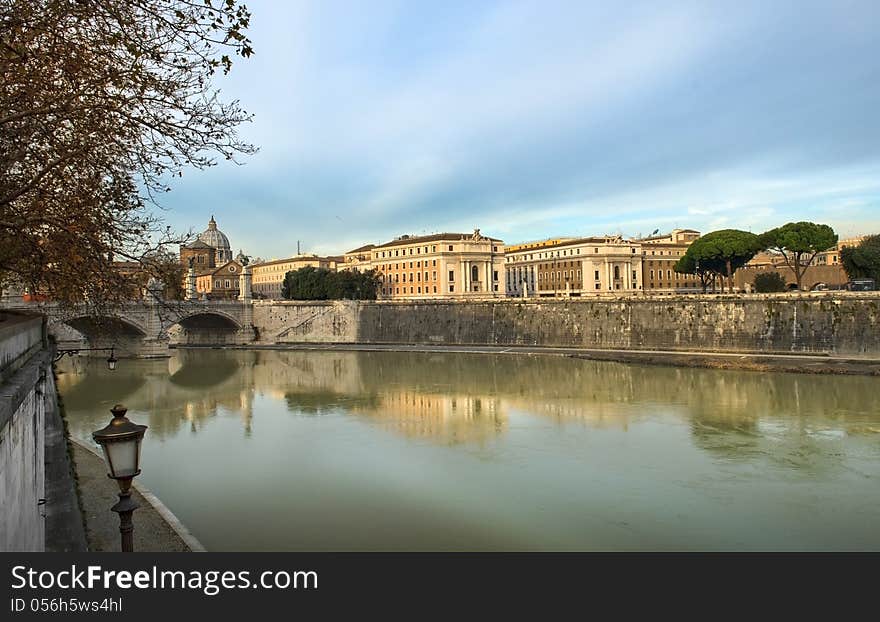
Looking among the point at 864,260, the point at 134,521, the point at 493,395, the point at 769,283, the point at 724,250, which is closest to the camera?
the point at 134,521

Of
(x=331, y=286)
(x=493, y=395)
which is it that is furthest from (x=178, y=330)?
(x=493, y=395)

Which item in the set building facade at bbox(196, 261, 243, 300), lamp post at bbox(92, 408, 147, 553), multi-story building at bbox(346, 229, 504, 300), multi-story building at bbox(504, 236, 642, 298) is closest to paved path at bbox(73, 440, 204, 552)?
lamp post at bbox(92, 408, 147, 553)

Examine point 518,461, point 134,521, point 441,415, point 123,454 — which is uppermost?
point 123,454

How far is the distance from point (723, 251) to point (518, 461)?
47048 mm

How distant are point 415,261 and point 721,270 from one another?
34834 mm

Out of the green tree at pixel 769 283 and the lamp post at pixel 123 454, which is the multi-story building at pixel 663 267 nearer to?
the green tree at pixel 769 283

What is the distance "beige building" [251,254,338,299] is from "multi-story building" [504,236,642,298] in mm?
29546

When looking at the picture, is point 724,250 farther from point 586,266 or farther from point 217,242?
point 217,242

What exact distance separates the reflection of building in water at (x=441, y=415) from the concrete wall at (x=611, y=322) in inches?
816

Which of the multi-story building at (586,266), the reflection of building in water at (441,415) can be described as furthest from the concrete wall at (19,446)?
the multi-story building at (586,266)

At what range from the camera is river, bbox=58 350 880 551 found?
11.6 m

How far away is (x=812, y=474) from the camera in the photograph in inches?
585

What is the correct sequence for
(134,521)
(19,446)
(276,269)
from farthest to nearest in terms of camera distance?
(276,269) → (134,521) → (19,446)

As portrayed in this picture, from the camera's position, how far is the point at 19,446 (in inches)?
237
